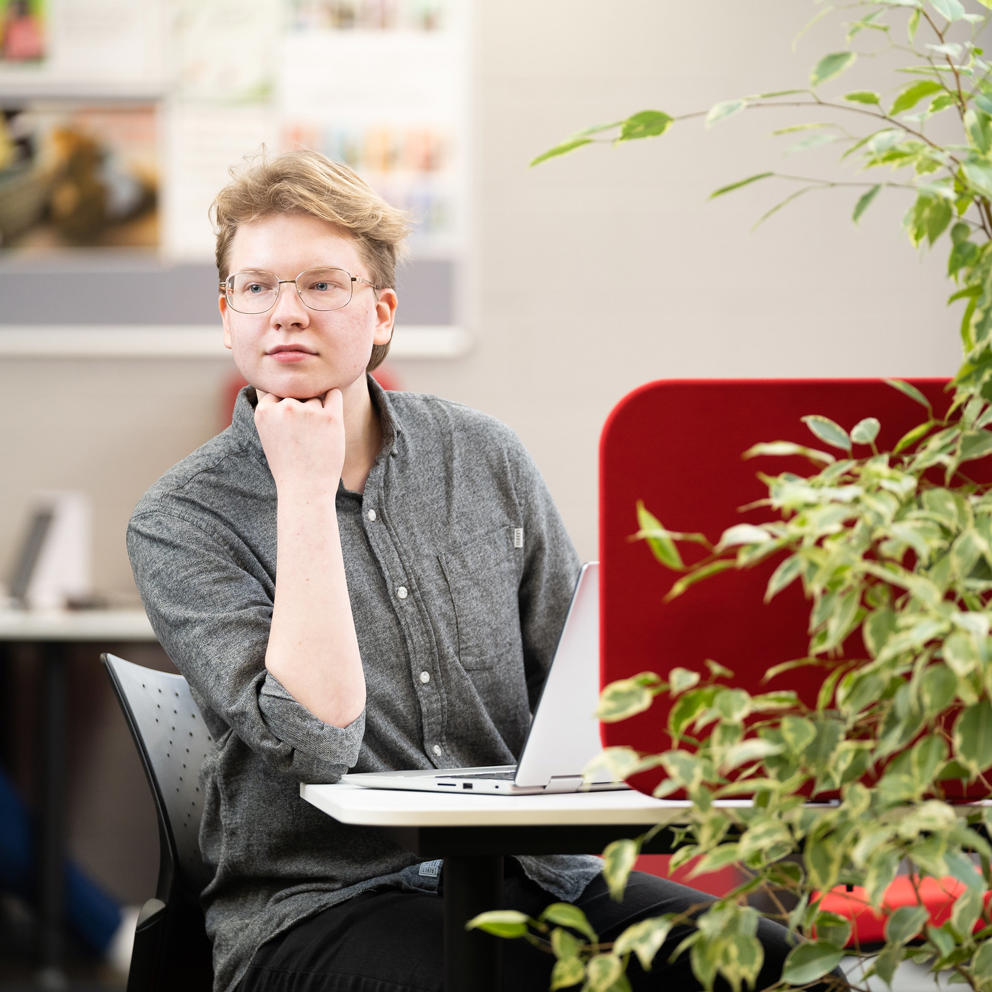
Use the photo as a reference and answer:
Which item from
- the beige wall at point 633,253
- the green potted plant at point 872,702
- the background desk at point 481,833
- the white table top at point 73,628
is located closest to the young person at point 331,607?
the background desk at point 481,833

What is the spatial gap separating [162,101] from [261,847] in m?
2.62

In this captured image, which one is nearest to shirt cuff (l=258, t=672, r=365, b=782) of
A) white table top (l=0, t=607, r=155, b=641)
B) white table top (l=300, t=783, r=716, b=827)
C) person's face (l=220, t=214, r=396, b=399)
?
white table top (l=300, t=783, r=716, b=827)

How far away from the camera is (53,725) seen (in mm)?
3029

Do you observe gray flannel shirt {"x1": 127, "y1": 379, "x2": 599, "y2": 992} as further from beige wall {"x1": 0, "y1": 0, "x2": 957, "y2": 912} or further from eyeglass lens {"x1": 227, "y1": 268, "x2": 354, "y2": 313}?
beige wall {"x1": 0, "y1": 0, "x2": 957, "y2": 912}

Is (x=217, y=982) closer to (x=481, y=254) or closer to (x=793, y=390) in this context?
(x=793, y=390)

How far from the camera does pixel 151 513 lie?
142 cm

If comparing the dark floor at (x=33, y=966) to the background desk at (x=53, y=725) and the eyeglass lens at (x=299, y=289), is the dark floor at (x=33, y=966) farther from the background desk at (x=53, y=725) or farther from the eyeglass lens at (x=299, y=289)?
the eyeglass lens at (x=299, y=289)

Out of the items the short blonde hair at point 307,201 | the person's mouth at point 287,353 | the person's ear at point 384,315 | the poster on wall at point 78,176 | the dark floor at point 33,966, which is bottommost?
the dark floor at point 33,966

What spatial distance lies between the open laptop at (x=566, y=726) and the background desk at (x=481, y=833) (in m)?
0.06

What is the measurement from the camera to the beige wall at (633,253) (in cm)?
355

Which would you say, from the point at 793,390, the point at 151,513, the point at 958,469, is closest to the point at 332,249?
the point at 151,513

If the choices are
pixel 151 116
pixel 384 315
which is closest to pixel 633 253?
pixel 151 116

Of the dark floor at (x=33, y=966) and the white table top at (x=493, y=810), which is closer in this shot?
the white table top at (x=493, y=810)

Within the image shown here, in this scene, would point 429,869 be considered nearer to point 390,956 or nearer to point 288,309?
point 390,956
